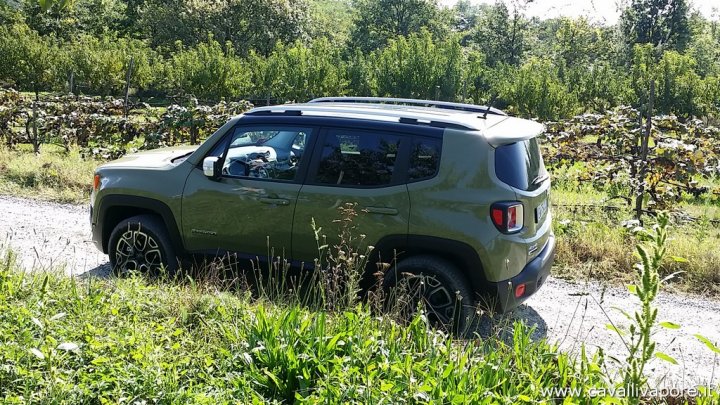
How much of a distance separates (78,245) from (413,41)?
28327mm

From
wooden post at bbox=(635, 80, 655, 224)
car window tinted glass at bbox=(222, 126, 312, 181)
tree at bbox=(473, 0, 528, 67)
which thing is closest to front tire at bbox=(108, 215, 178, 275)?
car window tinted glass at bbox=(222, 126, 312, 181)

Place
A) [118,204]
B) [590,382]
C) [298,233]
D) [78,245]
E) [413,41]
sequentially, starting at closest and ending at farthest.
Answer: [590,382], [298,233], [118,204], [78,245], [413,41]

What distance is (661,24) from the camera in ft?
196

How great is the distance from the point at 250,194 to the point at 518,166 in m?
2.25

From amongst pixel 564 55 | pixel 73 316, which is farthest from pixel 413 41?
pixel 73 316

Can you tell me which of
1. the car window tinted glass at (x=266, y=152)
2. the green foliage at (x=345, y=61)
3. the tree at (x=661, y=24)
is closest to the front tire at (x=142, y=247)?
the car window tinted glass at (x=266, y=152)

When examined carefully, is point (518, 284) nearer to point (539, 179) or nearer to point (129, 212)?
point (539, 179)

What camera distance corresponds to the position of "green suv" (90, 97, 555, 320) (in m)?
4.95

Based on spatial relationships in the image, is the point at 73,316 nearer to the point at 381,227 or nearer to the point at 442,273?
the point at 381,227

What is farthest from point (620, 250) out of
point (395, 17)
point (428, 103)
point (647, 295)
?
point (395, 17)

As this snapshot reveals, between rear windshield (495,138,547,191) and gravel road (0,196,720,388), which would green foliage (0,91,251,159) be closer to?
gravel road (0,196,720,388)

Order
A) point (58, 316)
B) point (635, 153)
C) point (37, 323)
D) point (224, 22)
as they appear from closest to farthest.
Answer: point (37, 323), point (58, 316), point (635, 153), point (224, 22)

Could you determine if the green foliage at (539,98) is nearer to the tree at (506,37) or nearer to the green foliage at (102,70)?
the green foliage at (102,70)

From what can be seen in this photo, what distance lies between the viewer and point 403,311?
493 cm
